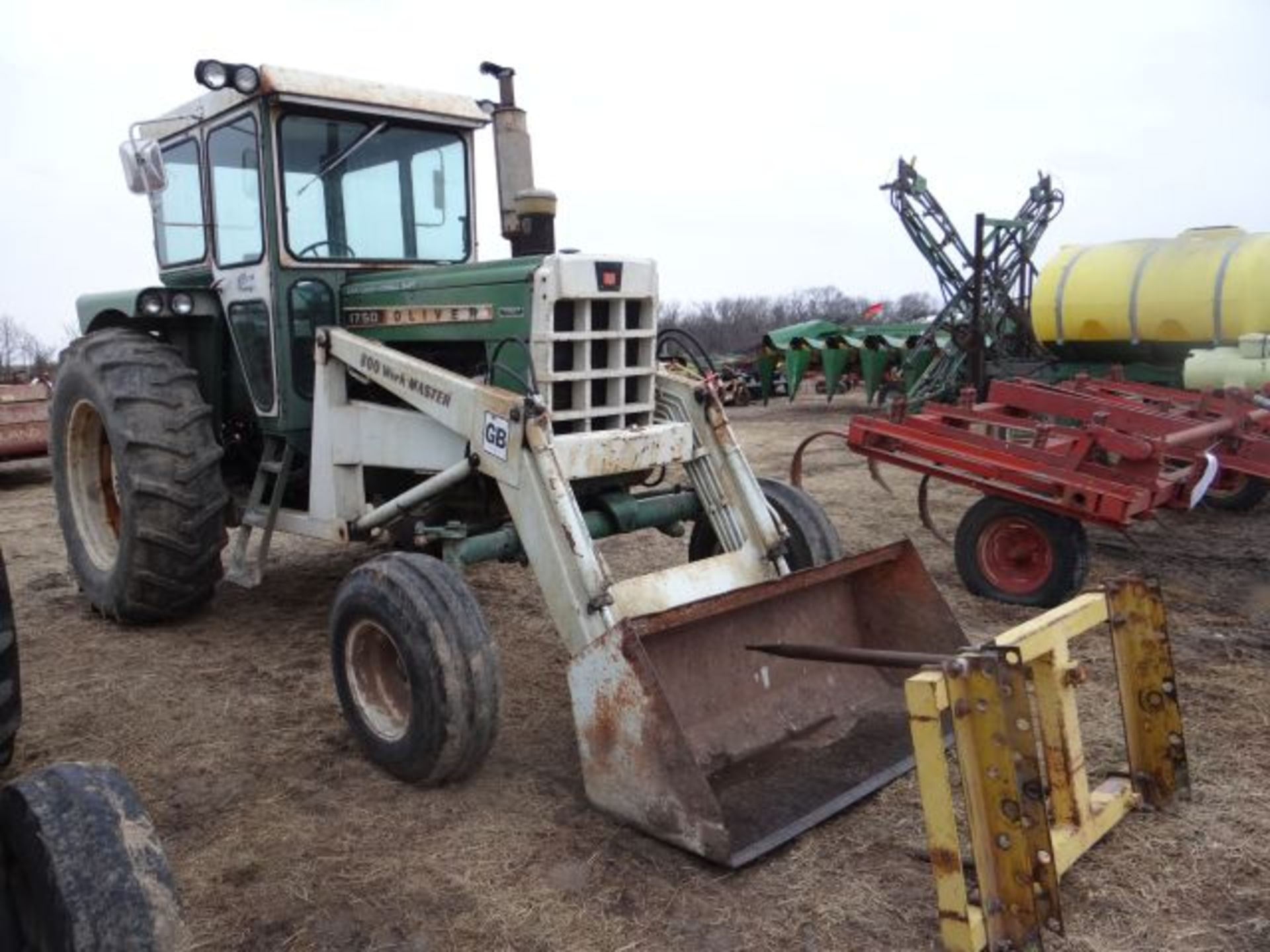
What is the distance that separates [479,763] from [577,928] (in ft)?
2.81

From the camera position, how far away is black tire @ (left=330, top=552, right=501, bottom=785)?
3.28 metres

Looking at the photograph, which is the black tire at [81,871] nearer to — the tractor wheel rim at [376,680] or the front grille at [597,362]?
Result: the tractor wheel rim at [376,680]

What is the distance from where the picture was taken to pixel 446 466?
13.8 ft

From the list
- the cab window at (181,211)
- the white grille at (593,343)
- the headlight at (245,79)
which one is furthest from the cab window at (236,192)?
the white grille at (593,343)

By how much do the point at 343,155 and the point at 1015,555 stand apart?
4.00m

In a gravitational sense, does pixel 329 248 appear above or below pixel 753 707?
above

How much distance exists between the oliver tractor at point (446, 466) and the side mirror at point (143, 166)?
0.05 ft

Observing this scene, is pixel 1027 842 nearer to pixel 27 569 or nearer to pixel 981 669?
pixel 981 669

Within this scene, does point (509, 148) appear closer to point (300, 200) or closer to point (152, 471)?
point (300, 200)

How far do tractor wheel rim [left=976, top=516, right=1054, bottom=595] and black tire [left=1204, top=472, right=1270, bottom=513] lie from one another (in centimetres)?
314

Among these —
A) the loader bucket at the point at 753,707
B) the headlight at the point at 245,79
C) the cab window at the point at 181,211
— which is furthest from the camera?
the cab window at the point at 181,211

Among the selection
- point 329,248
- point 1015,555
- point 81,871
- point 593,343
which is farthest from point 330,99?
point 1015,555

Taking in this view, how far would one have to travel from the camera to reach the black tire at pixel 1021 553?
5285 millimetres

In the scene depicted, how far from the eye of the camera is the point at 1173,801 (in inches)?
127
